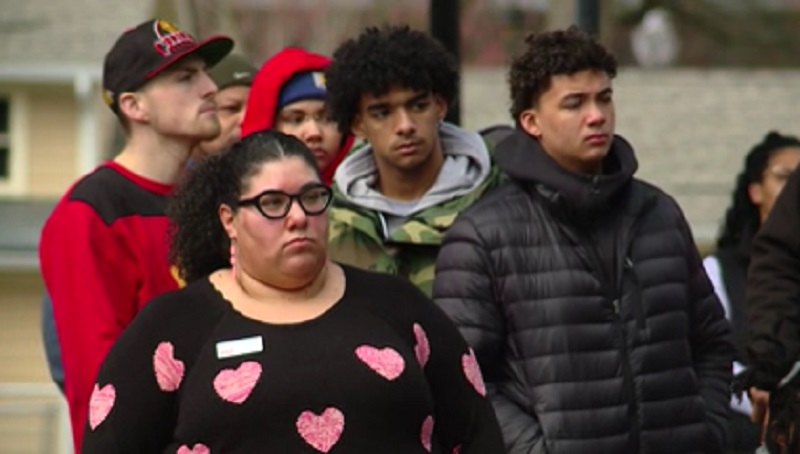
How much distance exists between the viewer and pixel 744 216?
942cm

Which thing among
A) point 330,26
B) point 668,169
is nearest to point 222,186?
point 668,169

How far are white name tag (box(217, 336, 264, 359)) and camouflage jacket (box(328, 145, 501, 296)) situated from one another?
1309 millimetres

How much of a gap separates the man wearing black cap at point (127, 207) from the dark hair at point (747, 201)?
276 centimetres

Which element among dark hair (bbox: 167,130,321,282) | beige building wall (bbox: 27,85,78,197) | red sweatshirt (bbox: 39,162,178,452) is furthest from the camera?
beige building wall (bbox: 27,85,78,197)

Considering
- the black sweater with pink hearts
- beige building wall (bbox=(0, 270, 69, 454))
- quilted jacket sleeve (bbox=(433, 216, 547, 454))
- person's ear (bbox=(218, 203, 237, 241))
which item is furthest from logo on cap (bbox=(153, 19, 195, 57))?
beige building wall (bbox=(0, 270, 69, 454))

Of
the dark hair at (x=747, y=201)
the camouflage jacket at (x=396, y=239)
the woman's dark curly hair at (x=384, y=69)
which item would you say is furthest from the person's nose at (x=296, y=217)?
the dark hair at (x=747, y=201)

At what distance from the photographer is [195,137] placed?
719 cm

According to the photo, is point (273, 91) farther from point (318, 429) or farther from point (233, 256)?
point (318, 429)

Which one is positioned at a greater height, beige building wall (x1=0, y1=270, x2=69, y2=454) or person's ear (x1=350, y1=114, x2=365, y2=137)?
person's ear (x1=350, y1=114, x2=365, y2=137)

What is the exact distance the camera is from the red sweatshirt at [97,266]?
6727 mm

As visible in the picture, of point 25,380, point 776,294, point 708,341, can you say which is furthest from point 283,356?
point 25,380

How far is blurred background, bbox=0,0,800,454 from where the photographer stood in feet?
94.8

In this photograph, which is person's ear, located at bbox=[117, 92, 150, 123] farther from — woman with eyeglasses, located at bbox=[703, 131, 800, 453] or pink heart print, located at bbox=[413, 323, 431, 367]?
woman with eyeglasses, located at bbox=[703, 131, 800, 453]

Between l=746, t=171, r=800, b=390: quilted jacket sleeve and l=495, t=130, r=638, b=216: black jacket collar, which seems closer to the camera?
l=495, t=130, r=638, b=216: black jacket collar
